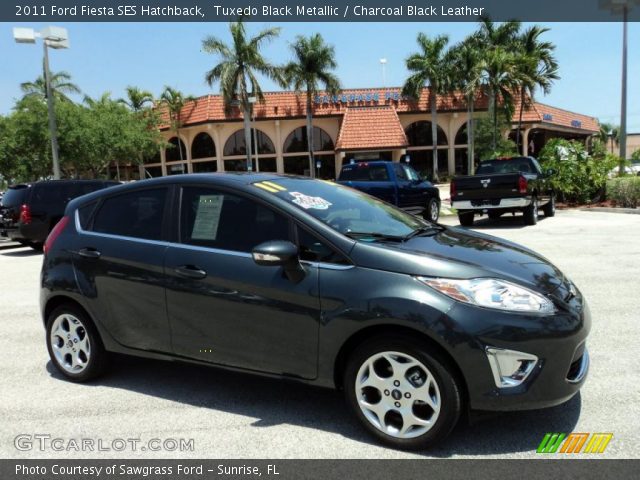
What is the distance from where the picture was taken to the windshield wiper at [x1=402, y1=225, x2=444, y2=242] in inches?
148

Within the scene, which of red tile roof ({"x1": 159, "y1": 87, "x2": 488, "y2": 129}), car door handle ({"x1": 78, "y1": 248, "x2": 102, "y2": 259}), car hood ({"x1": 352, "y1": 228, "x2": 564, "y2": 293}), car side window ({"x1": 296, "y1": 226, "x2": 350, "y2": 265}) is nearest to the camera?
car hood ({"x1": 352, "y1": 228, "x2": 564, "y2": 293})

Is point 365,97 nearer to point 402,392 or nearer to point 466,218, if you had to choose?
point 466,218

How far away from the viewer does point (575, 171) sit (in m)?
18.6

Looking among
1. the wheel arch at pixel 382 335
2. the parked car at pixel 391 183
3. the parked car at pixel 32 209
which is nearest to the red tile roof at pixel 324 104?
the parked car at pixel 391 183

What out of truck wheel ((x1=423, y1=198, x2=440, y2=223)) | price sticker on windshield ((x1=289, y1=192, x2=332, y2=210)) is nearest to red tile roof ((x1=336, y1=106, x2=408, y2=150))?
truck wheel ((x1=423, y1=198, x2=440, y2=223))

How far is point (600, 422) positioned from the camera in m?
3.36

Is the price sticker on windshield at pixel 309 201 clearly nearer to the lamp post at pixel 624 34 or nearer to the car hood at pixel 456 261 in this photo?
the car hood at pixel 456 261

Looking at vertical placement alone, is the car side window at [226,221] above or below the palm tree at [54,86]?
below

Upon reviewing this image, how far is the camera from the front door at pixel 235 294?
3350 mm

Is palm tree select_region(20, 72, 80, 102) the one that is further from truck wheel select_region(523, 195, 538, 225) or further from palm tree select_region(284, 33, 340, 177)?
truck wheel select_region(523, 195, 538, 225)

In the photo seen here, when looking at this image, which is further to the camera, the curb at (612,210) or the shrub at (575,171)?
the shrub at (575,171)

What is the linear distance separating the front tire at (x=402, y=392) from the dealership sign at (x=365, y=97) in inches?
1544

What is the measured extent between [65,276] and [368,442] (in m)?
2.72

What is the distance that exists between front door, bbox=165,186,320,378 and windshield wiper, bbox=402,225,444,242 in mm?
811
